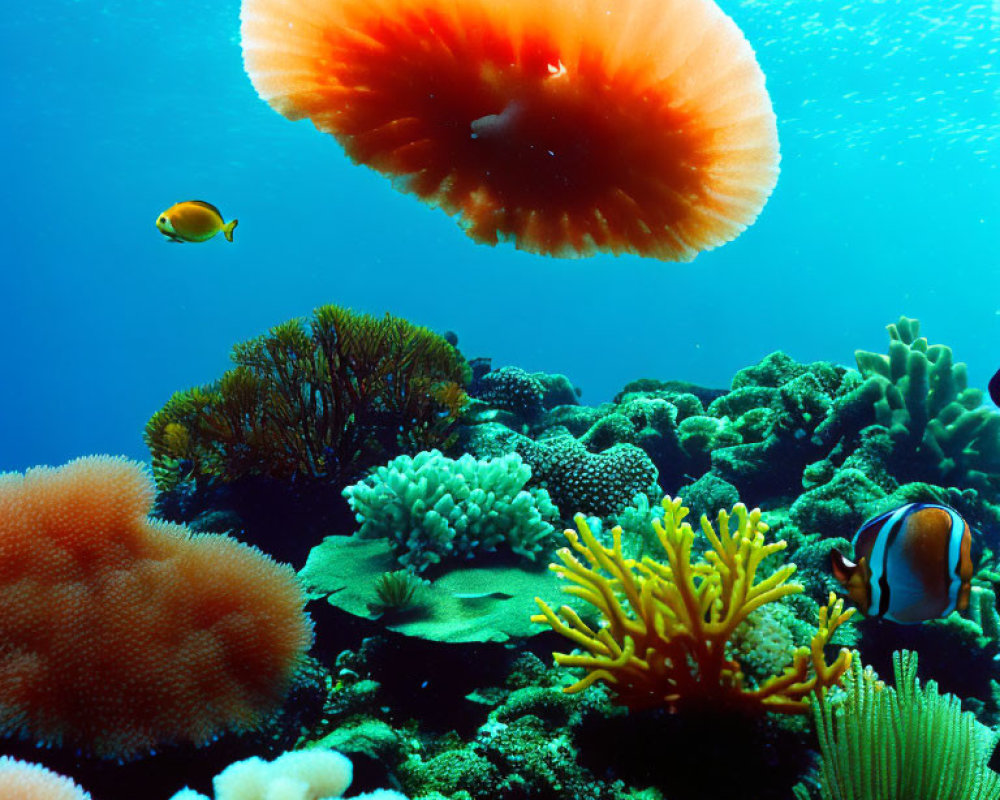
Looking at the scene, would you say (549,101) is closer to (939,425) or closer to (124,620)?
(124,620)

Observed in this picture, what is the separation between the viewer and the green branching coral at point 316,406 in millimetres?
5355

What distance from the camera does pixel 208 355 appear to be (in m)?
122

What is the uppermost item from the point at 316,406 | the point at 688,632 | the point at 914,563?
the point at 316,406

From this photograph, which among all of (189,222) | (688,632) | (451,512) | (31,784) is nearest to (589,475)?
(451,512)

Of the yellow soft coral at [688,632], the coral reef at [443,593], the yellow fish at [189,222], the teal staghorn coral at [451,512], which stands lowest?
the yellow soft coral at [688,632]

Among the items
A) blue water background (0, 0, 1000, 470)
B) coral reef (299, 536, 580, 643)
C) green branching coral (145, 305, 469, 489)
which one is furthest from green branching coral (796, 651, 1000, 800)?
blue water background (0, 0, 1000, 470)

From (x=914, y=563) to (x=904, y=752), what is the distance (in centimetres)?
59

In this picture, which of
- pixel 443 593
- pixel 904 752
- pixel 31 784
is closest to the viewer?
pixel 31 784

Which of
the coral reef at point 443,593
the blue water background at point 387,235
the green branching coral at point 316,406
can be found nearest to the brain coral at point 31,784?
the coral reef at point 443,593

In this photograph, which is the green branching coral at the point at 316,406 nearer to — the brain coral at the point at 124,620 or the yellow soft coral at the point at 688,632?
the brain coral at the point at 124,620

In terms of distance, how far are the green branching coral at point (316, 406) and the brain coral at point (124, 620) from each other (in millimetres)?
2315

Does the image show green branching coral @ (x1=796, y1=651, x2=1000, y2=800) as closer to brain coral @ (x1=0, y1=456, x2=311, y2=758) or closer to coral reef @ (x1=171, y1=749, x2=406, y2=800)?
coral reef @ (x1=171, y1=749, x2=406, y2=800)

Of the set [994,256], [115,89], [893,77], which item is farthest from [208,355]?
[994,256]

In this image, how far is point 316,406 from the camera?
5.61m
